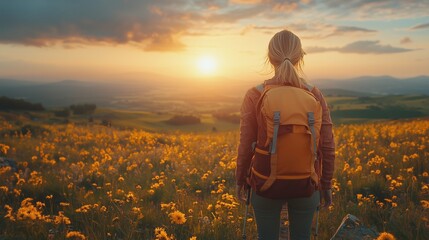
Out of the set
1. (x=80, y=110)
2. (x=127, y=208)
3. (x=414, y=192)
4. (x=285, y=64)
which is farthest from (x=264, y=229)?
(x=80, y=110)

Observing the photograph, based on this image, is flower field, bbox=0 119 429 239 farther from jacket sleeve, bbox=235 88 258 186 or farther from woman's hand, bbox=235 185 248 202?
jacket sleeve, bbox=235 88 258 186

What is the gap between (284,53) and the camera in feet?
10.7

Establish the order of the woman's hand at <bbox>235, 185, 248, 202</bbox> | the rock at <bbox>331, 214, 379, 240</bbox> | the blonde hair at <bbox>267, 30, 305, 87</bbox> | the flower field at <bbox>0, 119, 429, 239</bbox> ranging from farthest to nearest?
the flower field at <bbox>0, 119, 429, 239</bbox> → the rock at <bbox>331, 214, 379, 240</bbox> → the woman's hand at <bbox>235, 185, 248, 202</bbox> → the blonde hair at <bbox>267, 30, 305, 87</bbox>

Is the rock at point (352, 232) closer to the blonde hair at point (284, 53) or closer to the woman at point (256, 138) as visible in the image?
the woman at point (256, 138)

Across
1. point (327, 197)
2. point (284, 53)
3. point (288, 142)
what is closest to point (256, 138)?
point (288, 142)

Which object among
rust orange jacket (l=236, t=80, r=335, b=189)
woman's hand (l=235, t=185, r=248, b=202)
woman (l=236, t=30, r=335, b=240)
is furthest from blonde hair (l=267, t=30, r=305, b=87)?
woman's hand (l=235, t=185, r=248, b=202)

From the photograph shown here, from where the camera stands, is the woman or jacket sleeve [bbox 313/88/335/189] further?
jacket sleeve [bbox 313/88/335/189]

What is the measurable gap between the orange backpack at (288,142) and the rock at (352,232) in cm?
183

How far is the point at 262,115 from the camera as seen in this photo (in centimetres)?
305

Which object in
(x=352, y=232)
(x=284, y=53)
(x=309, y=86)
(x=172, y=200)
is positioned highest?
(x=284, y=53)

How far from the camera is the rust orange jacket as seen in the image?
130 inches

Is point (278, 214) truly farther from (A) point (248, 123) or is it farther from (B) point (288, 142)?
(A) point (248, 123)

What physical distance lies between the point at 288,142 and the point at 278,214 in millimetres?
823

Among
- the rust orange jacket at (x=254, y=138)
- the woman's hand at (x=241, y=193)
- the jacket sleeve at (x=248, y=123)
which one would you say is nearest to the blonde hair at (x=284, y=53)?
the rust orange jacket at (x=254, y=138)
